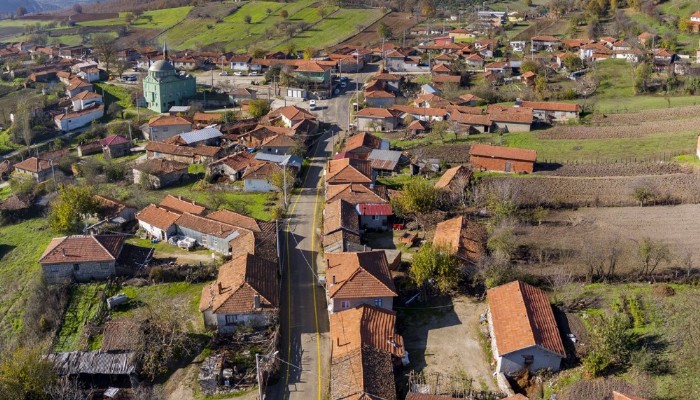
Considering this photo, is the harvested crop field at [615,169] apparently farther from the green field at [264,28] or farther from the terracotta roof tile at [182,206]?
the green field at [264,28]

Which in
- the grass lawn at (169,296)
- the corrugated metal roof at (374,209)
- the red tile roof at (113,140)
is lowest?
the grass lawn at (169,296)

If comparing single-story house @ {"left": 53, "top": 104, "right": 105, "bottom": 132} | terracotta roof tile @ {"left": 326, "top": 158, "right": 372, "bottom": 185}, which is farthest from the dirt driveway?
single-story house @ {"left": 53, "top": 104, "right": 105, "bottom": 132}

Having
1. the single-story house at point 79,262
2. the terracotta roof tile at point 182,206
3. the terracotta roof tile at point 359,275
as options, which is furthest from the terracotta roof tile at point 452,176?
the single-story house at point 79,262

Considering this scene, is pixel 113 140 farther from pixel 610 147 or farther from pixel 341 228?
pixel 610 147

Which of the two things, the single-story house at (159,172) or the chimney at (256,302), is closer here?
the chimney at (256,302)

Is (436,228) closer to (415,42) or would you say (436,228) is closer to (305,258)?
(305,258)

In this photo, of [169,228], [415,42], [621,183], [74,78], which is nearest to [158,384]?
[169,228]

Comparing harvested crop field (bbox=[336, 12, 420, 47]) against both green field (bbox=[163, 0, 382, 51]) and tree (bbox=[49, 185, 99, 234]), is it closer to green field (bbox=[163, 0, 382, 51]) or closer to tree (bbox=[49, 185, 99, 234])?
green field (bbox=[163, 0, 382, 51])

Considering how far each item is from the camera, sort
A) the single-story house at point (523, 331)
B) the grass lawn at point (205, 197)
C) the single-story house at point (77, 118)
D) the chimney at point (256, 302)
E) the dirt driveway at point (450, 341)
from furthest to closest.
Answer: the single-story house at point (77, 118) < the grass lawn at point (205, 197) < the chimney at point (256, 302) < the dirt driveway at point (450, 341) < the single-story house at point (523, 331)
